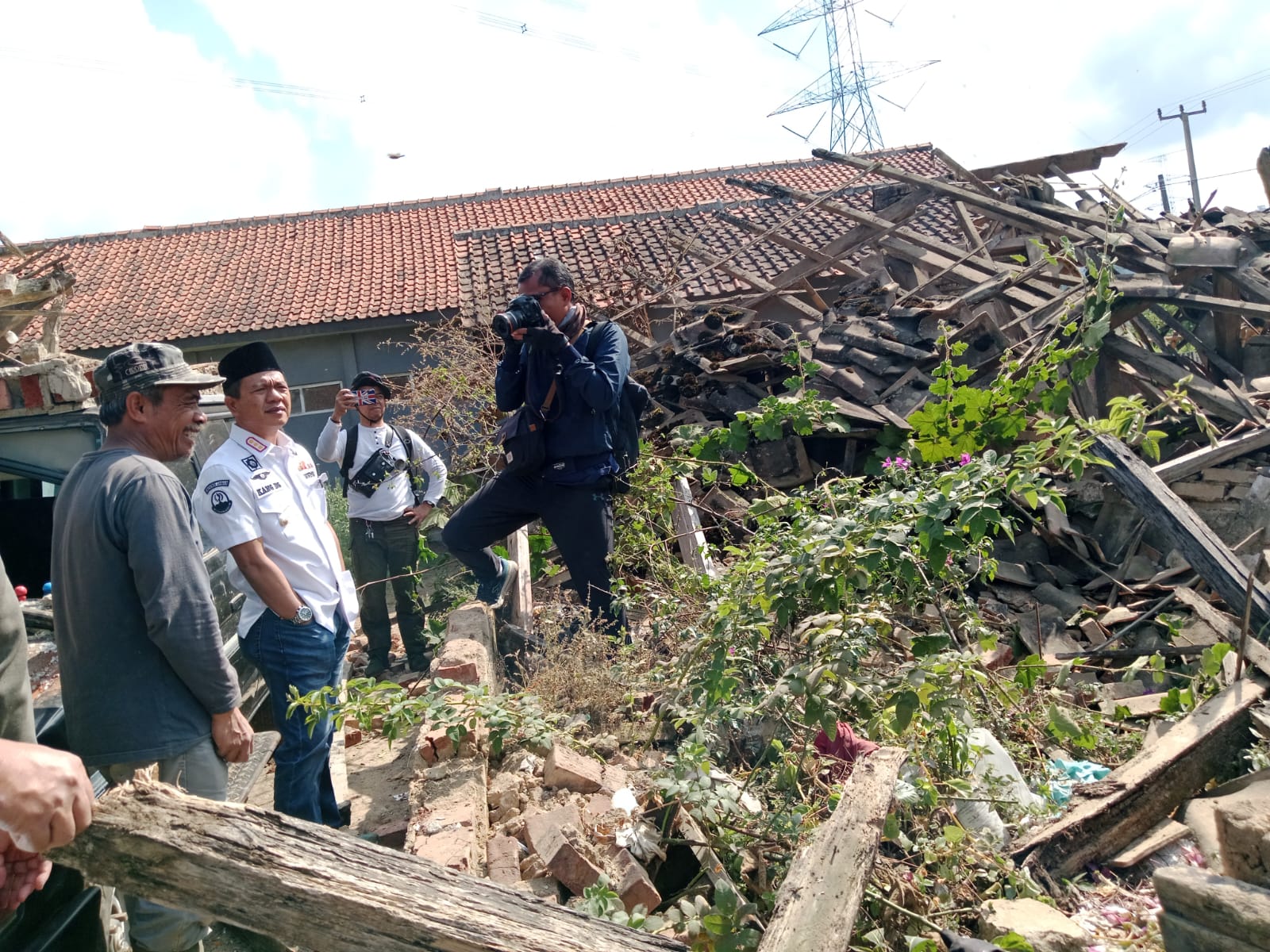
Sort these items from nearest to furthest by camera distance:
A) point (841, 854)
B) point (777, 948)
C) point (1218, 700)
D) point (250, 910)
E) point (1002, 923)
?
point (250, 910) < point (777, 948) < point (841, 854) < point (1002, 923) < point (1218, 700)

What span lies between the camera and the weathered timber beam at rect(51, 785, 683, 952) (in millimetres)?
2911

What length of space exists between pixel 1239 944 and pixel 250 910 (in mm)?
1981

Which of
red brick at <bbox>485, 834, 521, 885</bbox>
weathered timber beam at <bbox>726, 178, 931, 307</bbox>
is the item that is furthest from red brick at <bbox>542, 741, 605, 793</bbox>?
weathered timber beam at <bbox>726, 178, 931, 307</bbox>

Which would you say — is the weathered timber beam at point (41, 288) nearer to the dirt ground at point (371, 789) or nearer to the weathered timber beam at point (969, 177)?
the dirt ground at point (371, 789)

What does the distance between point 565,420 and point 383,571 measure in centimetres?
200

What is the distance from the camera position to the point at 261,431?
11.3ft

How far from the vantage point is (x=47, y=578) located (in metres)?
5.43

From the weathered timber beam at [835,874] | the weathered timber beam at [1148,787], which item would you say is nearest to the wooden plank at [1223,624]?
the weathered timber beam at [1148,787]

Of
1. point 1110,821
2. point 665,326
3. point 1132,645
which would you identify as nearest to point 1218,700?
point 1110,821

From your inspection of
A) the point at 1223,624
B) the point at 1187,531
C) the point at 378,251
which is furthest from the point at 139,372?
the point at 378,251

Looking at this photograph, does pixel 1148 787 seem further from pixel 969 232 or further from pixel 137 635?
pixel 969 232

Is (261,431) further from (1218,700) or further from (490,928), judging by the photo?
(1218,700)

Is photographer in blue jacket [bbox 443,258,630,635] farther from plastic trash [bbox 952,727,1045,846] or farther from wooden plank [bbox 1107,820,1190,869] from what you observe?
wooden plank [bbox 1107,820,1190,869]

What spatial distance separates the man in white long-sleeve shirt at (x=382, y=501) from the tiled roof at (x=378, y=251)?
8.13 meters
